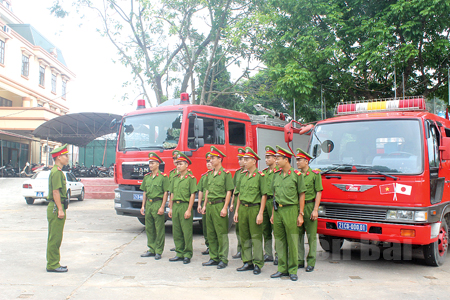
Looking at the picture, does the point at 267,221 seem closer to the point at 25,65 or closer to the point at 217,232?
the point at 217,232

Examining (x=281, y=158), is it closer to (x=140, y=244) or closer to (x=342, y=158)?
(x=342, y=158)

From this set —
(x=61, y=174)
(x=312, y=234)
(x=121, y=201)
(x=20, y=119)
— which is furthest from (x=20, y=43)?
(x=312, y=234)

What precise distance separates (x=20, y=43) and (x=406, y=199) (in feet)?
107

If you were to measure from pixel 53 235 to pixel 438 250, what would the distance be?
561 cm

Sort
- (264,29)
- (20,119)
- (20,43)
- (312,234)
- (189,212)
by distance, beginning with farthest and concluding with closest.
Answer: (20,43) < (20,119) < (264,29) < (189,212) < (312,234)

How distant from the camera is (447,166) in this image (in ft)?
19.8

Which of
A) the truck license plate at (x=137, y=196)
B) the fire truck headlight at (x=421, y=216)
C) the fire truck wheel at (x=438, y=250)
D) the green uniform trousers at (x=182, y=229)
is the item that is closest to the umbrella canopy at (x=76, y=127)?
the truck license plate at (x=137, y=196)

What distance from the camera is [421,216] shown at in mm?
5141

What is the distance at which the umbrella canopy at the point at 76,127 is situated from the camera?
21.5 m

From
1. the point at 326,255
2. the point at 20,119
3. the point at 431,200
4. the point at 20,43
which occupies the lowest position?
the point at 326,255

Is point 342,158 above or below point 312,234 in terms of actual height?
above

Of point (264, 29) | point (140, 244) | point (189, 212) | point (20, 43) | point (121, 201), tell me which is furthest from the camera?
point (20, 43)

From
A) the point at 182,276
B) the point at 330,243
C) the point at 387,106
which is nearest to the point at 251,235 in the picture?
the point at 182,276

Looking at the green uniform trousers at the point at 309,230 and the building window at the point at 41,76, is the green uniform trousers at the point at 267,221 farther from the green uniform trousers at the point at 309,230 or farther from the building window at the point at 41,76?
the building window at the point at 41,76
